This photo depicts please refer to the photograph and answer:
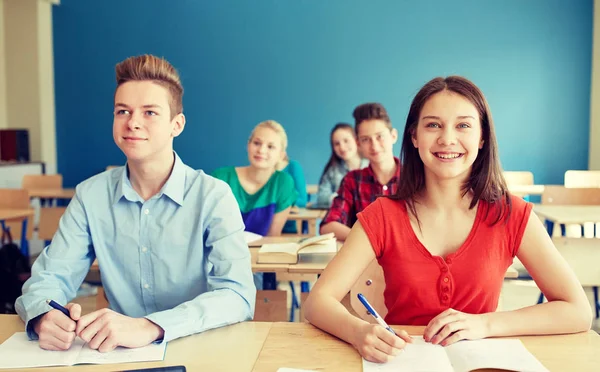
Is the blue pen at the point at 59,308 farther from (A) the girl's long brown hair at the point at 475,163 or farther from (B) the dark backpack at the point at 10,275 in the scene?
(B) the dark backpack at the point at 10,275

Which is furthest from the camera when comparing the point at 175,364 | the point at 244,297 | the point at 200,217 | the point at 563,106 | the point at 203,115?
the point at 203,115

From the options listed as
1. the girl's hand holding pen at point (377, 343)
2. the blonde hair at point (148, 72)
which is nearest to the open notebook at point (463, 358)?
the girl's hand holding pen at point (377, 343)

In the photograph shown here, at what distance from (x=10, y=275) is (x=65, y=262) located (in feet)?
6.70

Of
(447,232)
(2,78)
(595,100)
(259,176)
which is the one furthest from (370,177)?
(2,78)

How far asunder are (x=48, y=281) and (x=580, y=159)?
19.8 ft

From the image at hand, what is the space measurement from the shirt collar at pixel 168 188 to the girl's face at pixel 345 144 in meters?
3.45

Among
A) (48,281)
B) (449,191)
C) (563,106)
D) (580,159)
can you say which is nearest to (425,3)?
(563,106)

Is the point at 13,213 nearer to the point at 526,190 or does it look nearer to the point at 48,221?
the point at 48,221

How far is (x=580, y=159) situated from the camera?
6348 millimetres

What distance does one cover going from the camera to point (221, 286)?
4.91ft

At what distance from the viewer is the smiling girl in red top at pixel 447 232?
4.82 ft

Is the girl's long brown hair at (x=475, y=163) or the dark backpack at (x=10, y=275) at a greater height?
the girl's long brown hair at (x=475, y=163)

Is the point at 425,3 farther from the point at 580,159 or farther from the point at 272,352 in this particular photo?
the point at 272,352

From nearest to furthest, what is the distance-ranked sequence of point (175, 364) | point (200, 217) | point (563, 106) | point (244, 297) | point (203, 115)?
1. point (175, 364)
2. point (244, 297)
3. point (200, 217)
4. point (563, 106)
5. point (203, 115)
